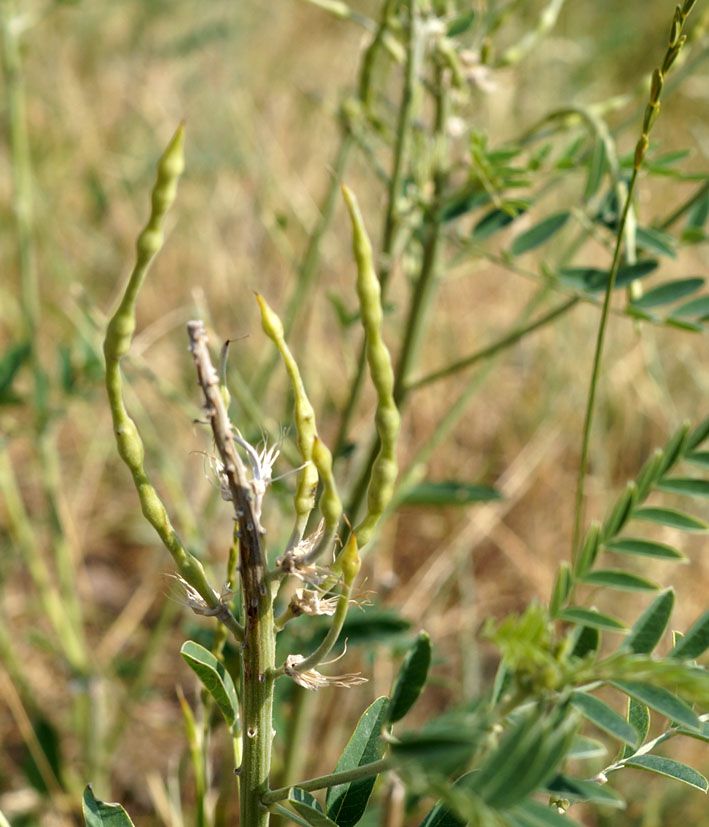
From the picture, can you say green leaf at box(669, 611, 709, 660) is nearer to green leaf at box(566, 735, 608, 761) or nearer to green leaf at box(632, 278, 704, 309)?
green leaf at box(566, 735, 608, 761)

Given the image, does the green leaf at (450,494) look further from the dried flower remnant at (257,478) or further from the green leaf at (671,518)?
the dried flower remnant at (257,478)

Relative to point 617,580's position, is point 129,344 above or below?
above

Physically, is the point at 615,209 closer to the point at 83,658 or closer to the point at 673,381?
the point at 83,658

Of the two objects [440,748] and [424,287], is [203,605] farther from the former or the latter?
[424,287]

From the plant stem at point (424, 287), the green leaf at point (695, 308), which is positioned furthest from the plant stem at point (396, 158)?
the green leaf at point (695, 308)

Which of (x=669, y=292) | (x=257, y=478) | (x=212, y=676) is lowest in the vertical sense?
(x=212, y=676)

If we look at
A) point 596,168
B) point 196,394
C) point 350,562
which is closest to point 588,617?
point 350,562
